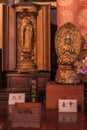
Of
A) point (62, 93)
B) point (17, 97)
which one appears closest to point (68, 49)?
point (62, 93)

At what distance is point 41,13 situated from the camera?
6.68 feet

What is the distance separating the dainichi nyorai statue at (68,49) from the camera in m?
1.62

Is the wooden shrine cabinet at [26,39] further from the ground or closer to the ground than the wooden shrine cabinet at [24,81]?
further from the ground

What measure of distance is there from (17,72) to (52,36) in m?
0.45

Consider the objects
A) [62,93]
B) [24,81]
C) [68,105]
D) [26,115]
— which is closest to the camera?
[26,115]

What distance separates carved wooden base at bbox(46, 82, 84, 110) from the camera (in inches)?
61.0

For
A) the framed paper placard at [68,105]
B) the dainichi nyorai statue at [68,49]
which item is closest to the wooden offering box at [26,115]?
the framed paper placard at [68,105]

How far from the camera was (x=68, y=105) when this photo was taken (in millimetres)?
1436

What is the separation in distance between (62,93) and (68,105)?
0.45ft

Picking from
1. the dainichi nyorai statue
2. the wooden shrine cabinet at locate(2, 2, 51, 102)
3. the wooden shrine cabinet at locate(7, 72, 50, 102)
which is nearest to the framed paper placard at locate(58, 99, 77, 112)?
the dainichi nyorai statue

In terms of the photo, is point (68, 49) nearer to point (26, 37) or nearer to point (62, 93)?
point (62, 93)

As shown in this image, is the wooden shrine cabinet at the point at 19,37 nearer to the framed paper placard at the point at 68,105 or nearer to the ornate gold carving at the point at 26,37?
the ornate gold carving at the point at 26,37

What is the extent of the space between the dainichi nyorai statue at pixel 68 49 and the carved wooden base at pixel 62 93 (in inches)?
3.0

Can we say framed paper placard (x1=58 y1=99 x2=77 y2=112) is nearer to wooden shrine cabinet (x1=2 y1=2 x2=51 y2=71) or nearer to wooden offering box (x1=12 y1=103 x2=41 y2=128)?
wooden offering box (x1=12 y1=103 x2=41 y2=128)
